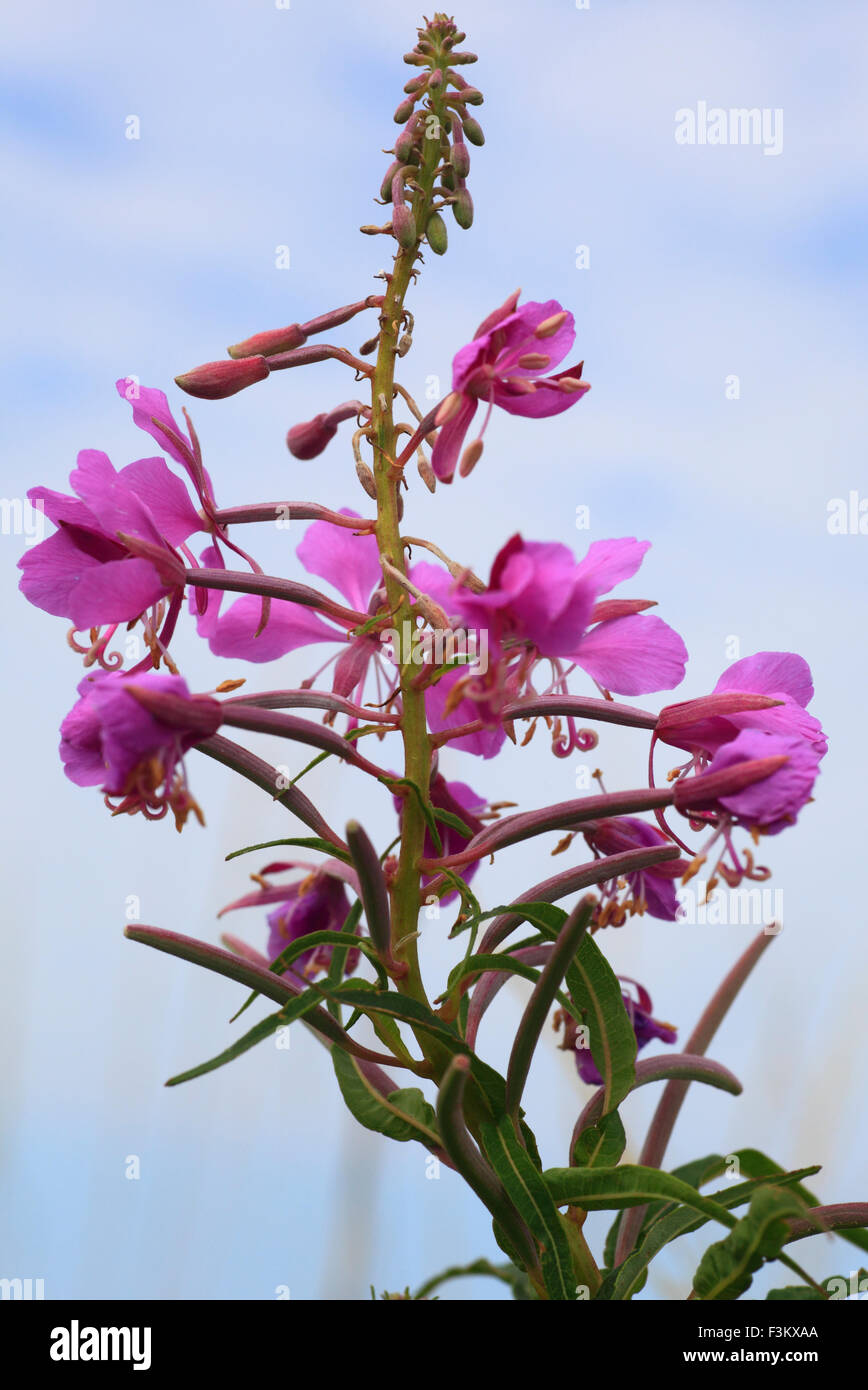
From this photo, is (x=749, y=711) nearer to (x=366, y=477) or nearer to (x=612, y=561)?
(x=612, y=561)

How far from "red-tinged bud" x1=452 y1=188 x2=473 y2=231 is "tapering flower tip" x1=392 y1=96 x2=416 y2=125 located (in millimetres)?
137

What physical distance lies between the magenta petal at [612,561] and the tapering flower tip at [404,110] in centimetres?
58

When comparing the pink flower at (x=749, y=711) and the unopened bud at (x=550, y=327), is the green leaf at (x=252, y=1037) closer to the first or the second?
the pink flower at (x=749, y=711)

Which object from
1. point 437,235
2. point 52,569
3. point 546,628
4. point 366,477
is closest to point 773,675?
point 546,628

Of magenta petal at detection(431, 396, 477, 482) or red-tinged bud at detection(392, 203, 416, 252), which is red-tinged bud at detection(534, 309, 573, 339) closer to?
magenta petal at detection(431, 396, 477, 482)

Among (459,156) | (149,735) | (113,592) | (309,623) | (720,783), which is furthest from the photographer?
(309,623)

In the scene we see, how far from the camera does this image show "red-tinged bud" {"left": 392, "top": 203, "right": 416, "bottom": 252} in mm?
1515

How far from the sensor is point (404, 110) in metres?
1.58

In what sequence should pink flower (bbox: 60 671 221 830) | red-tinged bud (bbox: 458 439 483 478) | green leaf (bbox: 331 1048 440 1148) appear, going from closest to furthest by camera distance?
1. pink flower (bbox: 60 671 221 830)
2. red-tinged bud (bbox: 458 439 483 478)
3. green leaf (bbox: 331 1048 440 1148)

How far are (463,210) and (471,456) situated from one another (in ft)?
1.25

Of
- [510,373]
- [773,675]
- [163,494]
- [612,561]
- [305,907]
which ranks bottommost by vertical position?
[305,907]

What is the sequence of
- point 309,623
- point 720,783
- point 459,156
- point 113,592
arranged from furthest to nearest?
1. point 309,623
2. point 459,156
3. point 113,592
4. point 720,783

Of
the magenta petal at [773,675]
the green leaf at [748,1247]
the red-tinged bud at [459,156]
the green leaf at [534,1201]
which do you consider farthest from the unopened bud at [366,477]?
the green leaf at [748,1247]

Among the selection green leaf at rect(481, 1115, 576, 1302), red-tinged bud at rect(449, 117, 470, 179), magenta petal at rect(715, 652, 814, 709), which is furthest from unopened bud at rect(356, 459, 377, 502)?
green leaf at rect(481, 1115, 576, 1302)
